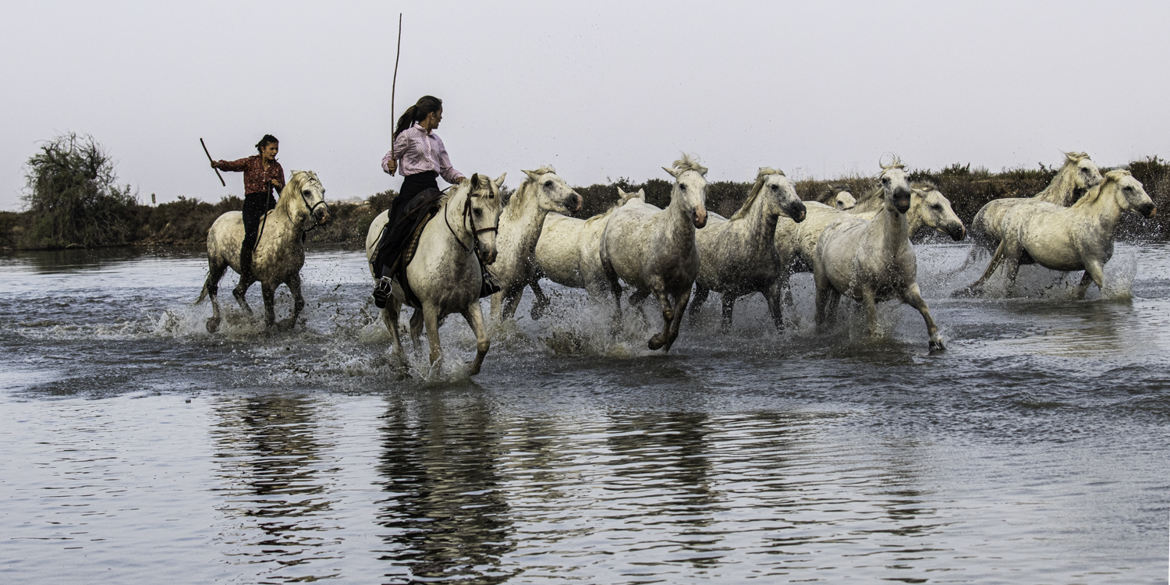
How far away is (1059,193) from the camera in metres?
19.0

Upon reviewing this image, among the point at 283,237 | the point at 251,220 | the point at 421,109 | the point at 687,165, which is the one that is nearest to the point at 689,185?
the point at 687,165

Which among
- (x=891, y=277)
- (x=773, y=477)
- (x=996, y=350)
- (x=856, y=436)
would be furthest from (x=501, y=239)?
(x=773, y=477)

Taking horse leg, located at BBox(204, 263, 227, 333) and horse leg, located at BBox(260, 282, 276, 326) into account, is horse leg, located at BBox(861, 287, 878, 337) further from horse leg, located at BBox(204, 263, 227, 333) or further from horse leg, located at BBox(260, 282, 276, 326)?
horse leg, located at BBox(204, 263, 227, 333)

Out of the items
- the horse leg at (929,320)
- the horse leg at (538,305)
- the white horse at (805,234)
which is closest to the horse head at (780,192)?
the white horse at (805,234)

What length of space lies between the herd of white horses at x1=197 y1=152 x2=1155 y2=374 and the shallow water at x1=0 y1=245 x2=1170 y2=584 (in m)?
0.54

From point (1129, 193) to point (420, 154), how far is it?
10.0 metres

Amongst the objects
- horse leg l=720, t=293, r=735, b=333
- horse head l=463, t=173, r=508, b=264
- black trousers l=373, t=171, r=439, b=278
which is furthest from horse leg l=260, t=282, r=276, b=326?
horse head l=463, t=173, r=508, b=264

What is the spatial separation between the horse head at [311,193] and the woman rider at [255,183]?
79 cm

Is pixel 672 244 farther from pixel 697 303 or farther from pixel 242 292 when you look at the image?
pixel 242 292

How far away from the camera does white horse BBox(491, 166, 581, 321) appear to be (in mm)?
12461

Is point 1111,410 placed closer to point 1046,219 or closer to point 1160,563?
point 1160,563

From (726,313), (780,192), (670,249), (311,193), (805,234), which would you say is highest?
(311,193)

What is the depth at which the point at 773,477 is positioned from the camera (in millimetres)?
Answer: 6719

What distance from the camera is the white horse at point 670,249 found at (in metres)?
12.2
